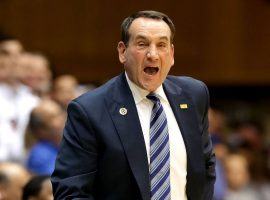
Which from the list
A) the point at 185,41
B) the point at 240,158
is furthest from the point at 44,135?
the point at 185,41

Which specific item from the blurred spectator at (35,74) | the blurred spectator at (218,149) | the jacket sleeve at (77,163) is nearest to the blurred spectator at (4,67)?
the blurred spectator at (35,74)

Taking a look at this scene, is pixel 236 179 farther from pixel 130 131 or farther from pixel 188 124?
pixel 130 131

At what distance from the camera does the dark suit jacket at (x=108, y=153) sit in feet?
10.3

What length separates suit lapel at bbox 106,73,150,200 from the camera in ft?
10.4

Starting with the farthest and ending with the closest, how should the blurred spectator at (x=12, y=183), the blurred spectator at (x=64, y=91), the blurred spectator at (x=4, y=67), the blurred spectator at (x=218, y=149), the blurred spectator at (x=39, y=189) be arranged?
Result: the blurred spectator at (x=64, y=91) → the blurred spectator at (x=4, y=67) → the blurred spectator at (x=218, y=149) → the blurred spectator at (x=12, y=183) → the blurred spectator at (x=39, y=189)

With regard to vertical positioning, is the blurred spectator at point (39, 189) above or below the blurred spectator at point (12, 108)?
above

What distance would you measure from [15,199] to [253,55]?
4.09 meters

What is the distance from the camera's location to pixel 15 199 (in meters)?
5.13

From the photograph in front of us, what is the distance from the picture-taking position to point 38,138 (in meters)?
5.74

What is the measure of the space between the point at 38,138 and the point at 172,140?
258 cm

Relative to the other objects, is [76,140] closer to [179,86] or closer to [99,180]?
[99,180]

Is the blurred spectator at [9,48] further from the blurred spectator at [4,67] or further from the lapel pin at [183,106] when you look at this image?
the lapel pin at [183,106]

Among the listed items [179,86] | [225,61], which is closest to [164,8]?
[225,61]

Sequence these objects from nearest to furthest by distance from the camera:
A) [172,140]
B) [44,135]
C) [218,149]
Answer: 1. [172,140]
2. [44,135]
3. [218,149]
